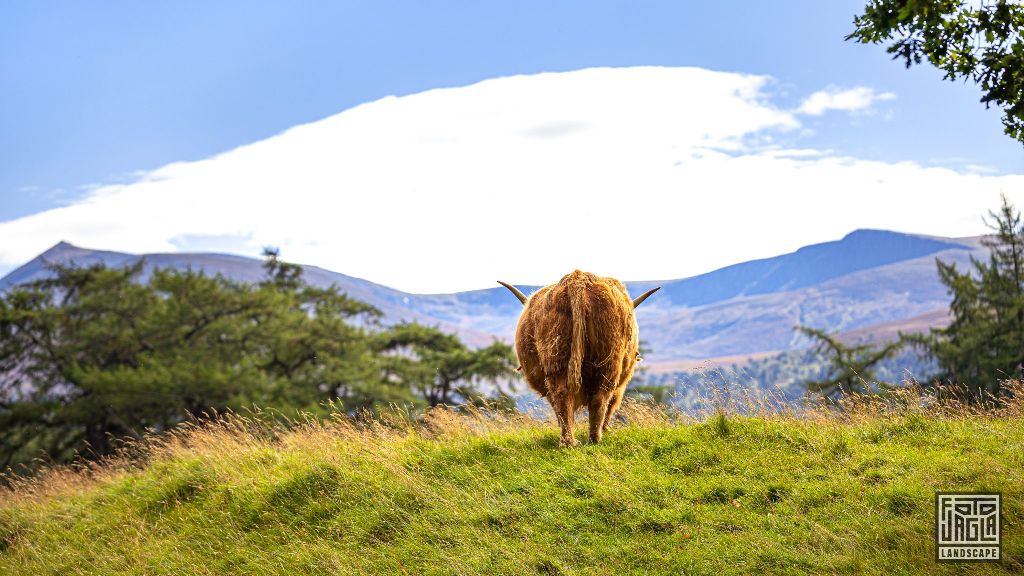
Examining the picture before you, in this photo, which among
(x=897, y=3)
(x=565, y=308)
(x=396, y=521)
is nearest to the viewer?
(x=897, y=3)

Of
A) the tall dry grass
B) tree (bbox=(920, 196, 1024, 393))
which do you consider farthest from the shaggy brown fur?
tree (bbox=(920, 196, 1024, 393))

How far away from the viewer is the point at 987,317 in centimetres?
4150

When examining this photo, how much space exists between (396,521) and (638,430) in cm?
336

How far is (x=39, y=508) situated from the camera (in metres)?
12.0

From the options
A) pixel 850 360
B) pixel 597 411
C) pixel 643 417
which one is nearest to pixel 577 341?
pixel 597 411

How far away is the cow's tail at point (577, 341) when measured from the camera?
8.82 m

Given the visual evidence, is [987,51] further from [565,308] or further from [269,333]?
[269,333]

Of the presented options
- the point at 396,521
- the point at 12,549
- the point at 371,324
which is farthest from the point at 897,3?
the point at 371,324

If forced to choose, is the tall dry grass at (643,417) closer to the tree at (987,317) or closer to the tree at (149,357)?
the tree at (149,357)

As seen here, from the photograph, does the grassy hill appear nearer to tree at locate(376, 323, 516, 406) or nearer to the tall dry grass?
the tall dry grass

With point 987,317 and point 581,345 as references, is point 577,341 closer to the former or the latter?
point 581,345

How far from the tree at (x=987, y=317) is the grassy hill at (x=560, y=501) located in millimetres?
33500

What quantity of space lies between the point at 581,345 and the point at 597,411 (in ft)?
3.02

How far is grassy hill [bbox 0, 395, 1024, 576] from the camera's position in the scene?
6.55 meters
